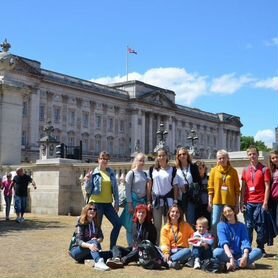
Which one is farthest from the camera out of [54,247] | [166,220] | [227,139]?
[227,139]

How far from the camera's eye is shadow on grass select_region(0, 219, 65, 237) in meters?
13.6

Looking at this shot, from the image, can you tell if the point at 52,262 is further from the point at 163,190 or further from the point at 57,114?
the point at 57,114

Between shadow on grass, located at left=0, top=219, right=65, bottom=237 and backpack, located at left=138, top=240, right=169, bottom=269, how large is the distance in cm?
558

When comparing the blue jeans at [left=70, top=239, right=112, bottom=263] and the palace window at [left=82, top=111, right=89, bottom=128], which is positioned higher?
the palace window at [left=82, top=111, right=89, bottom=128]

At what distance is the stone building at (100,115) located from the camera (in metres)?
77.9

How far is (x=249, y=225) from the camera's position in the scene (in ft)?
31.8

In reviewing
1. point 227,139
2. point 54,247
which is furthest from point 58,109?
point 54,247

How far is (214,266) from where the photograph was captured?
7859 millimetres

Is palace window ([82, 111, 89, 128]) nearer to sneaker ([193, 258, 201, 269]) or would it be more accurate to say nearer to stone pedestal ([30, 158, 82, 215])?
stone pedestal ([30, 158, 82, 215])

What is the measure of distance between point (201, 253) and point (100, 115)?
87.1 m

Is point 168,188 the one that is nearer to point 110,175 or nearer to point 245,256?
point 110,175

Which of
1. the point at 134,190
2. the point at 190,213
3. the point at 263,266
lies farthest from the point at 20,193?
the point at 263,266

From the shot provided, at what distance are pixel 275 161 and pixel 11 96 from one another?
1451 cm

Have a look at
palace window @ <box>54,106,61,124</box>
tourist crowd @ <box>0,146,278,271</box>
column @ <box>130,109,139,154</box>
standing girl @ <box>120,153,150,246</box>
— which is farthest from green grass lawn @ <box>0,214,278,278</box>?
column @ <box>130,109,139,154</box>
